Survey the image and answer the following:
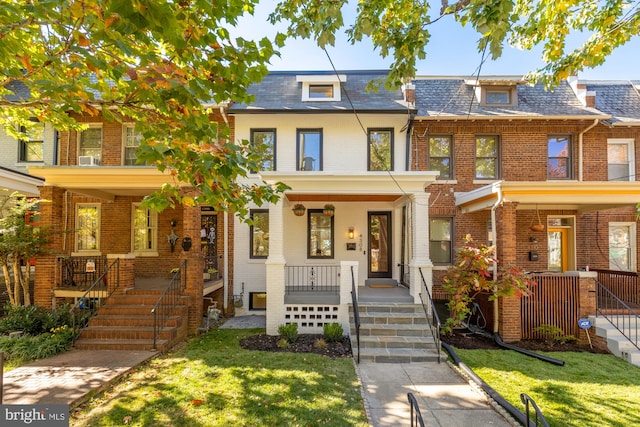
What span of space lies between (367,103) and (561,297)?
7976 mm

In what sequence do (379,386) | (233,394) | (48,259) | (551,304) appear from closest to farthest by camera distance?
(233,394) → (379,386) → (551,304) → (48,259)

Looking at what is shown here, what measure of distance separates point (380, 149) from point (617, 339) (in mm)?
7837

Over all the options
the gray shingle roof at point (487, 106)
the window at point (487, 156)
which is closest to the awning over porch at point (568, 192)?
the window at point (487, 156)

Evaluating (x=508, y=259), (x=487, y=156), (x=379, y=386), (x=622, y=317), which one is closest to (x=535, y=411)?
(x=379, y=386)

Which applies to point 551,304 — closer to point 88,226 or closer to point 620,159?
point 620,159

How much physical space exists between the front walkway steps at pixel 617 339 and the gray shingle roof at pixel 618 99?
6959 millimetres

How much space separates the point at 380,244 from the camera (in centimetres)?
1055

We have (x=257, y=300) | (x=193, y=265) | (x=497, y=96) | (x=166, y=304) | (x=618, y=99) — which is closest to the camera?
(x=166, y=304)

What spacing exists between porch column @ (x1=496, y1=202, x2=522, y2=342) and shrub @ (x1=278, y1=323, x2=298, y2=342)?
5.27 metres

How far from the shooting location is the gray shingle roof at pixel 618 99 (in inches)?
414

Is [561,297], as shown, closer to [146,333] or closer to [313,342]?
[313,342]

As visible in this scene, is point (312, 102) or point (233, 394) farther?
point (312, 102)

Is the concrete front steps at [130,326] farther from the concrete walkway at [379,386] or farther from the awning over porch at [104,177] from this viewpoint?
the awning over porch at [104,177]

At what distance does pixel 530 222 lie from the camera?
34.0 feet
